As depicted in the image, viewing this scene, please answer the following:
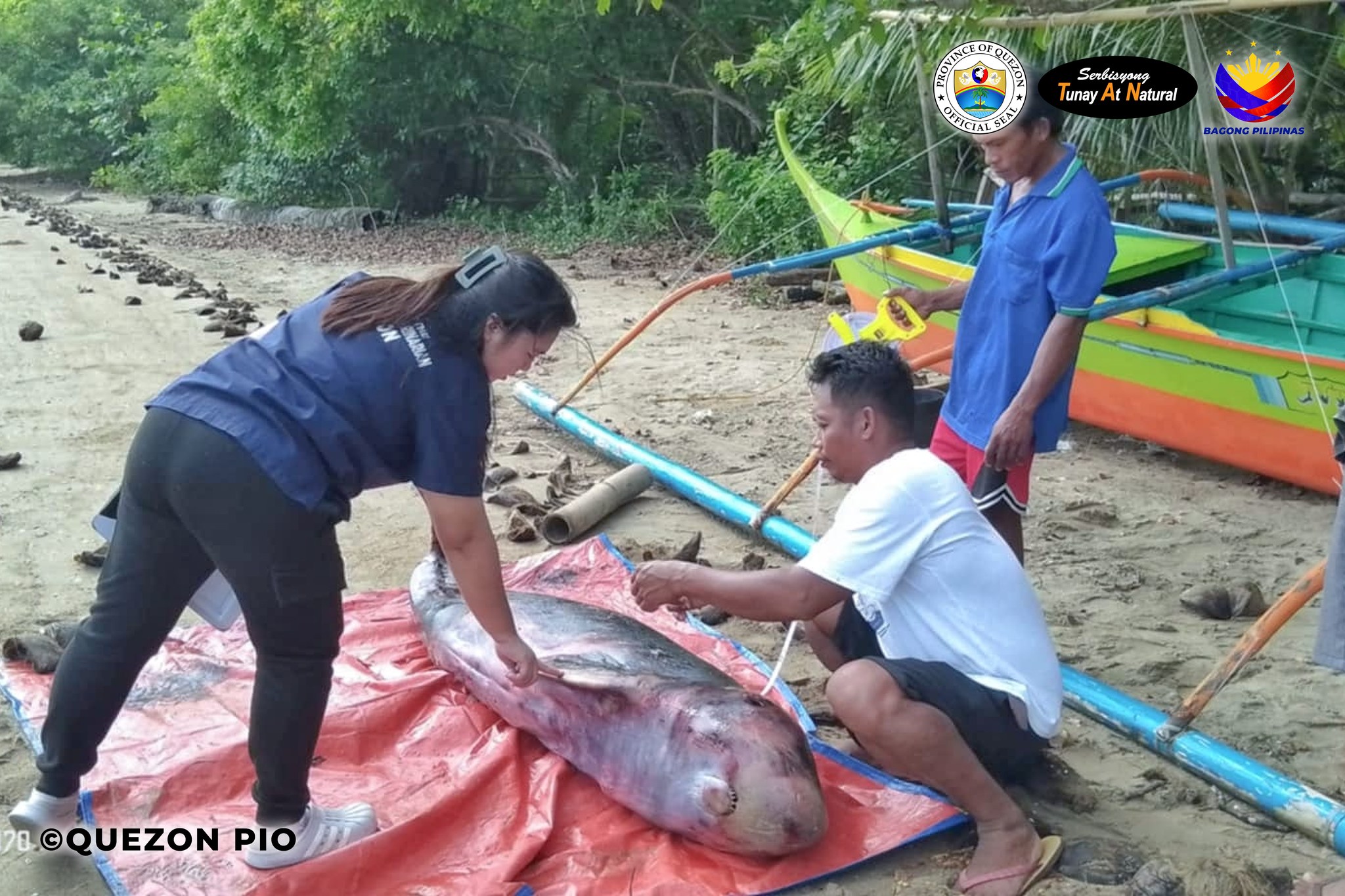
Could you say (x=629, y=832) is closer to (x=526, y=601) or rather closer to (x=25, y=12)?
(x=526, y=601)

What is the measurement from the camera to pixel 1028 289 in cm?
355

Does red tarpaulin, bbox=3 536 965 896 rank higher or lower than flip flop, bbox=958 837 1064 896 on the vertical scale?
lower

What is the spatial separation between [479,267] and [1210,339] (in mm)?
4023

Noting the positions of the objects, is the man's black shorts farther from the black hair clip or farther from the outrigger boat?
the outrigger boat

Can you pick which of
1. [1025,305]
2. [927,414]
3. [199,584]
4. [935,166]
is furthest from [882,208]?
[199,584]

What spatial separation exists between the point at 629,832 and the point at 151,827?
109 centimetres

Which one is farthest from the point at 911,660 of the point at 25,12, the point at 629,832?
the point at 25,12

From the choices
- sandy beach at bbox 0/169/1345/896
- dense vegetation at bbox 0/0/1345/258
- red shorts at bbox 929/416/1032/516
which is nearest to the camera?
sandy beach at bbox 0/169/1345/896

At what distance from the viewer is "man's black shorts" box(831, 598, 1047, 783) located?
9.14 ft

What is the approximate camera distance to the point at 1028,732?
294cm

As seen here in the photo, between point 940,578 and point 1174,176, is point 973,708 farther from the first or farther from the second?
point 1174,176

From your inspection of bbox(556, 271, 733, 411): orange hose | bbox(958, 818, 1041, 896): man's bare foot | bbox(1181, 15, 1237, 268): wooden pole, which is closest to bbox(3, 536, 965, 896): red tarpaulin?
bbox(958, 818, 1041, 896): man's bare foot

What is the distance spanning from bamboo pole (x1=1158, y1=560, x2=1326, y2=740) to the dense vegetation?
4.03m

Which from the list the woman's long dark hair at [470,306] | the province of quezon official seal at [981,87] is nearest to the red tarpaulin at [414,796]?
the woman's long dark hair at [470,306]
